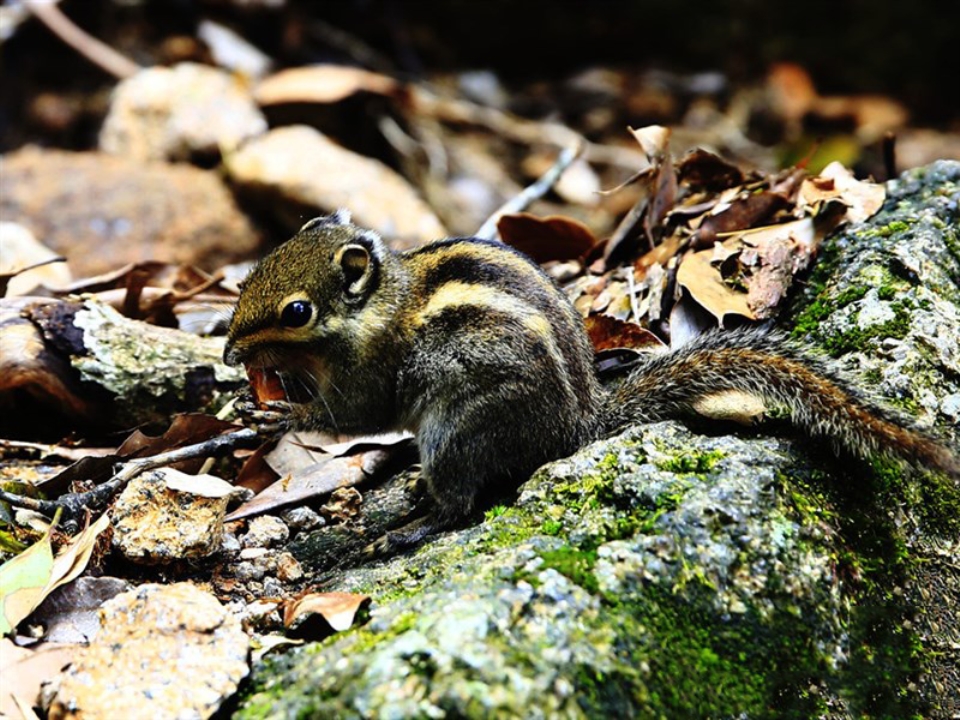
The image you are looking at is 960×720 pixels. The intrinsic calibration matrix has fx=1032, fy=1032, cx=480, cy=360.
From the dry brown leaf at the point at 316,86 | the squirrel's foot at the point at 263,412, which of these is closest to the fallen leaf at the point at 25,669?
the squirrel's foot at the point at 263,412

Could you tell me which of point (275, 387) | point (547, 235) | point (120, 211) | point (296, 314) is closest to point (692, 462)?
point (296, 314)

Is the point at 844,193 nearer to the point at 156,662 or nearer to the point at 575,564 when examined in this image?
the point at 575,564

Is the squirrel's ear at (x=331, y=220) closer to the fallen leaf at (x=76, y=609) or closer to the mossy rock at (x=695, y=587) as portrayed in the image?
the mossy rock at (x=695, y=587)

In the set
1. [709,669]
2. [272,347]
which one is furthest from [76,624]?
[709,669]

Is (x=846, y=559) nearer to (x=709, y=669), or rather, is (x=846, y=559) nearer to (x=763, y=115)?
(x=709, y=669)

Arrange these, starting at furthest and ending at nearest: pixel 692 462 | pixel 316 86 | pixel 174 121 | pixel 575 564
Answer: pixel 316 86
pixel 174 121
pixel 692 462
pixel 575 564

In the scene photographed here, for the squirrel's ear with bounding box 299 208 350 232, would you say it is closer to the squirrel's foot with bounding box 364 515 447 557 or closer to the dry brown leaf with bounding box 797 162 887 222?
the squirrel's foot with bounding box 364 515 447 557
